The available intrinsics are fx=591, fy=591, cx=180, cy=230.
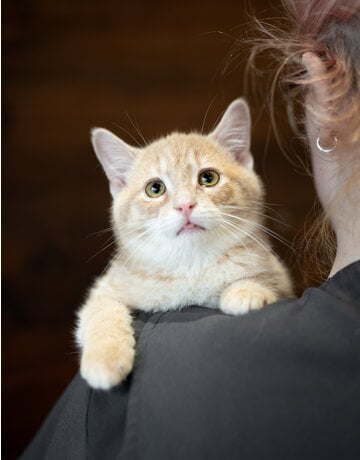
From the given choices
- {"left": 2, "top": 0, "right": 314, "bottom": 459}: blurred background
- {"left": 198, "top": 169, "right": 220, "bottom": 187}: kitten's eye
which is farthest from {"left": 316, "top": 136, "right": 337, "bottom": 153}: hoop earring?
{"left": 2, "top": 0, "right": 314, "bottom": 459}: blurred background

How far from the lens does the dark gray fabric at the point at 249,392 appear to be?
83cm

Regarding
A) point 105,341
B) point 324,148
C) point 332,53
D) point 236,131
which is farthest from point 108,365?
point 236,131

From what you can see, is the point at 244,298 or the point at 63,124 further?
the point at 63,124

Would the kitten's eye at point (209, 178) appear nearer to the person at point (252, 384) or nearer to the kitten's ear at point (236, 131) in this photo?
the kitten's ear at point (236, 131)

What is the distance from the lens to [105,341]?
1115 mm

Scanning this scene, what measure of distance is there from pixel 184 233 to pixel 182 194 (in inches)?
3.6

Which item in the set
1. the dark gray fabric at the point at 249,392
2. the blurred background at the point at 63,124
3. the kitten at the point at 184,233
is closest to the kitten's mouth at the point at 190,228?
the kitten at the point at 184,233

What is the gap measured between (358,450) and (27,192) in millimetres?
2150

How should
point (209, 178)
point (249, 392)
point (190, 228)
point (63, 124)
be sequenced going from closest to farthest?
point (249, 392)
point (190, 228)
point (209, 178)
point (63, 124)

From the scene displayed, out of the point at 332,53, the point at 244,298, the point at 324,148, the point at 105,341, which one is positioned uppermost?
the point at 332,53

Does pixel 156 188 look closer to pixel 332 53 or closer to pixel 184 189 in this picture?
pixel 184 189

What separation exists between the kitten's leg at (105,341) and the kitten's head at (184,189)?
178 mm

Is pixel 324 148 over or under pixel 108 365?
over

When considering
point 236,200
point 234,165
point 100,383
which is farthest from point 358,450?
point 234,165
